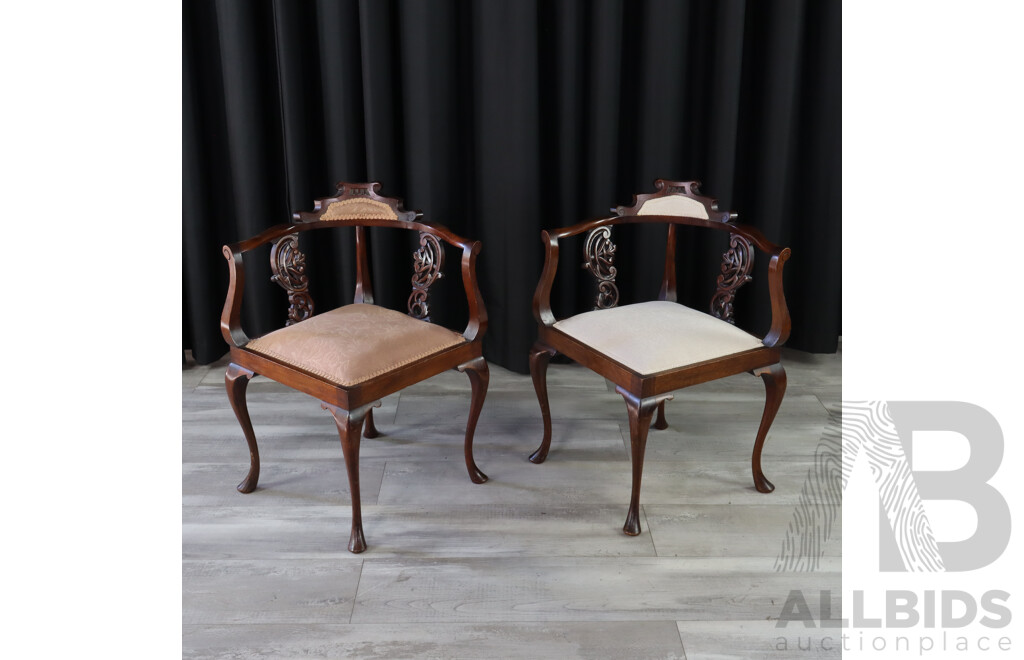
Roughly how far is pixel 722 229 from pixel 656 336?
1.52 ft

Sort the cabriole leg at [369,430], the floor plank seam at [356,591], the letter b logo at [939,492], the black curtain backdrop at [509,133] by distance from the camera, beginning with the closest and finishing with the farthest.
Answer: the letter b logo at [939,492] < the floor plank seam at [356,591] < the cabriole leg at [369,430] < the black curtain backdrop at [509,133]

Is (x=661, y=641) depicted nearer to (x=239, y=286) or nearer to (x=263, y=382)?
(x=239, y=286)

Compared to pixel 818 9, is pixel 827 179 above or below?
below

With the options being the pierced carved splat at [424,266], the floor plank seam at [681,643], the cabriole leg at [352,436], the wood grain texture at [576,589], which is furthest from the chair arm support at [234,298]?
the floor plank seam at [681,643]

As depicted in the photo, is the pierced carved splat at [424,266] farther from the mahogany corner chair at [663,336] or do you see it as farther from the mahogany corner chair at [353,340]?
the mahogany corner chair at [663,336]

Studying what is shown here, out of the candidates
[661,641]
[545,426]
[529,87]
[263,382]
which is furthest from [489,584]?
[529,87]

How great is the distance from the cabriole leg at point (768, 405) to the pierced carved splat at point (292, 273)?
1.27 metres

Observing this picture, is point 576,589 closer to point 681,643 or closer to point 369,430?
point 681,643

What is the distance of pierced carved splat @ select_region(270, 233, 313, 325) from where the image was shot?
2178 millimetres

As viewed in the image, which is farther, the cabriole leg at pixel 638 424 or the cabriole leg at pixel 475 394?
the cabriole leg at pixel 475 394

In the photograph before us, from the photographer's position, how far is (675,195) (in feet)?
7.79

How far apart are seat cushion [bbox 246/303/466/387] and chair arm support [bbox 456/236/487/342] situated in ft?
0.15

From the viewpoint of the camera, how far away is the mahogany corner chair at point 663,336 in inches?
78.4

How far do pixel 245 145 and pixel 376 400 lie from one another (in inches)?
51.9
